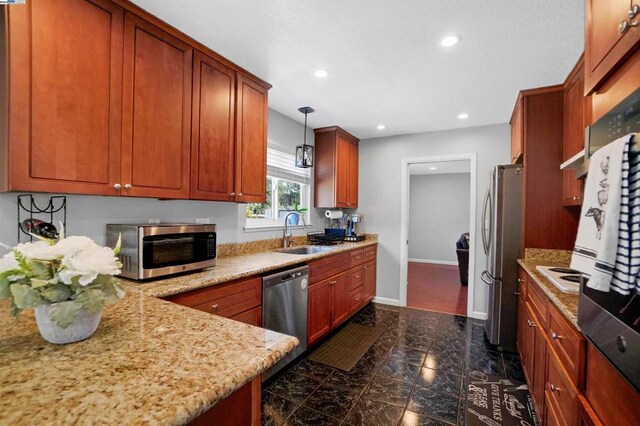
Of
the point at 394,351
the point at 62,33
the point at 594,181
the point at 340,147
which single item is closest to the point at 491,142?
the point at 340,147

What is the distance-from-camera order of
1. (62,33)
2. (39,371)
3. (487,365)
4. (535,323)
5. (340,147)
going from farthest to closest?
(340,147), (487,365), (535,323), (62,33), (39,371)

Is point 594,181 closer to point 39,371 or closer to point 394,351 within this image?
point 39,371

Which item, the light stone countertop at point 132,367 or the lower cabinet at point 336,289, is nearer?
the light stone countertop at point 132,367

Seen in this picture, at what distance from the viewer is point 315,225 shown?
13.8 feet

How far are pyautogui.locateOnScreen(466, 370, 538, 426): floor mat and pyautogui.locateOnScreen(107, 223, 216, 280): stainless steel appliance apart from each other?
203 cm

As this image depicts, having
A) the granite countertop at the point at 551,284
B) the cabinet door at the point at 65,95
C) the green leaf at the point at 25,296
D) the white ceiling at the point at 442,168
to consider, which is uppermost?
the white ceiling at the point at 442,168

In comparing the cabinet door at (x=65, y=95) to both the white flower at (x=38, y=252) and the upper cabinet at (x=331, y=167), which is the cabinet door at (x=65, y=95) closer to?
the white flower at (x=38, y=252)

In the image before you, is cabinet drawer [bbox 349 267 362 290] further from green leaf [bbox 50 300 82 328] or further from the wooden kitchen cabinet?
green leaf [bbox 50 300 82 328]

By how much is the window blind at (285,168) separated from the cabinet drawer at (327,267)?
1.18m

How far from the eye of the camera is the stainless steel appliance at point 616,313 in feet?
2.50

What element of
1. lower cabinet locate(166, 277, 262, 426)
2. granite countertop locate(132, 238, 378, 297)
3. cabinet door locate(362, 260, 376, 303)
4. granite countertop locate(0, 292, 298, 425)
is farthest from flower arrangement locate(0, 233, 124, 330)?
cabinet door locate(362, 260, 376, 303)

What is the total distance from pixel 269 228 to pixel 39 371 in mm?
2545

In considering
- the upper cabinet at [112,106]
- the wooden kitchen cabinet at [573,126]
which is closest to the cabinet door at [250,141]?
the upper cabinet at [112,106]

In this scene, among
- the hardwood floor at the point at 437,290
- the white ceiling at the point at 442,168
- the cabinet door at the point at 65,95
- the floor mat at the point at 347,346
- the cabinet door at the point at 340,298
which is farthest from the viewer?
the white ceiling at the point at 442,168
